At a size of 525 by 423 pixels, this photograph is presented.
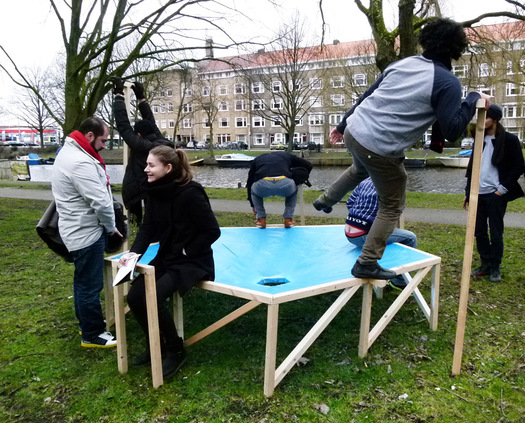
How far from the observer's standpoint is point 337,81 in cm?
4453

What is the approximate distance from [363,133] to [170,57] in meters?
10.4

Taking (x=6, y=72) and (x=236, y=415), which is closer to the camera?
(x=236, y=415)

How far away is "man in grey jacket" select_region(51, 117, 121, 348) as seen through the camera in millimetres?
3727

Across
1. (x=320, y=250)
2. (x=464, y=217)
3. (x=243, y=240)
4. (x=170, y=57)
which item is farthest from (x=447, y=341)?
(x=170, y=57)

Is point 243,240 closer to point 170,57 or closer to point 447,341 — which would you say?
point 447,341

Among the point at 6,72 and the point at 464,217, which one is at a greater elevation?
the point at 6,72

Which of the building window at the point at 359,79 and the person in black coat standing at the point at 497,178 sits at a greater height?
the building window at the point at 359,79

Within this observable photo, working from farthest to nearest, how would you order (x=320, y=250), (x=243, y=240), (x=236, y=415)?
(x=243, y=240)
(x=320, y=250)
(x=236, y=415)

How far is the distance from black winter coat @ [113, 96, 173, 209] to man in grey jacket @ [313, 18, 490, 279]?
276cm

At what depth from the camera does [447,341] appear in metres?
4.02

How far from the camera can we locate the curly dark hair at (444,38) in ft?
9.91

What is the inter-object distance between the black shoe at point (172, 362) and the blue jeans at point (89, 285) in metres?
0.91

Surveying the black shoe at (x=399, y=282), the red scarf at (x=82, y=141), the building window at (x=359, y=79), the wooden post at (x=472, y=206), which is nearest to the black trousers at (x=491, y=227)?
the black shoe at (x=399, y=282)

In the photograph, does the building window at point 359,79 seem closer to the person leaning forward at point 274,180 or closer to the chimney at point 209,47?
the chimney at point 209,47
